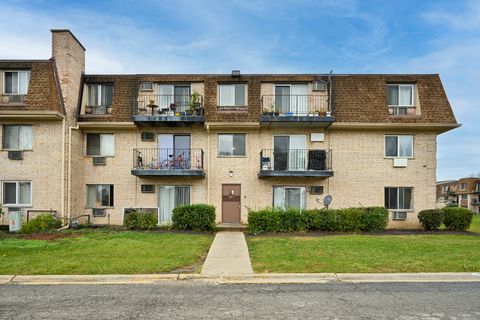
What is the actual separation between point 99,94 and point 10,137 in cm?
449

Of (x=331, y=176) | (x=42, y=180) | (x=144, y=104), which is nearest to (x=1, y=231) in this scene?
(x=42, y=180)

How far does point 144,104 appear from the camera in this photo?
1870 centimetres

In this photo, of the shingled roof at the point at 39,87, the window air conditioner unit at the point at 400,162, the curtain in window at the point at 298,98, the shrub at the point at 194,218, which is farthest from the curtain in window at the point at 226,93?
the window air conditioner unit at the point at 400,162

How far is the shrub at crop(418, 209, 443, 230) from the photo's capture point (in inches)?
650

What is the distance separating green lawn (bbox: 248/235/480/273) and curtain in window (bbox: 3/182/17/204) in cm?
1152

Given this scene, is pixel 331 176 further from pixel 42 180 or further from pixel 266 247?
pixel 42 180

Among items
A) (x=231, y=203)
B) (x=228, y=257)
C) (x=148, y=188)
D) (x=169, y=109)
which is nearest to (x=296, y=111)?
(x=231, y=203)

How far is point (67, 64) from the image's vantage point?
1728 cm

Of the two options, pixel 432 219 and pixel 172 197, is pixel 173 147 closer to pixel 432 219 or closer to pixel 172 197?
pixel 172 197

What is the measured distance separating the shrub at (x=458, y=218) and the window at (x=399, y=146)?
3346 millimetres

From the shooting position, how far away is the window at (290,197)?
18.5 meters

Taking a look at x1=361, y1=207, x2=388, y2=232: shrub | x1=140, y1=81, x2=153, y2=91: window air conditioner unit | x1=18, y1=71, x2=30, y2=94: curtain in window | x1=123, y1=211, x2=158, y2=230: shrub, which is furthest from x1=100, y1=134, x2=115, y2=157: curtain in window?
x1=361, y1=207, x2=388, y2=232: shrub

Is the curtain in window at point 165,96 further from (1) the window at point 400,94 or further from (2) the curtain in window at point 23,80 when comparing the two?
(1) the window at point 400,94

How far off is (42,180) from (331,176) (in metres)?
13.4
